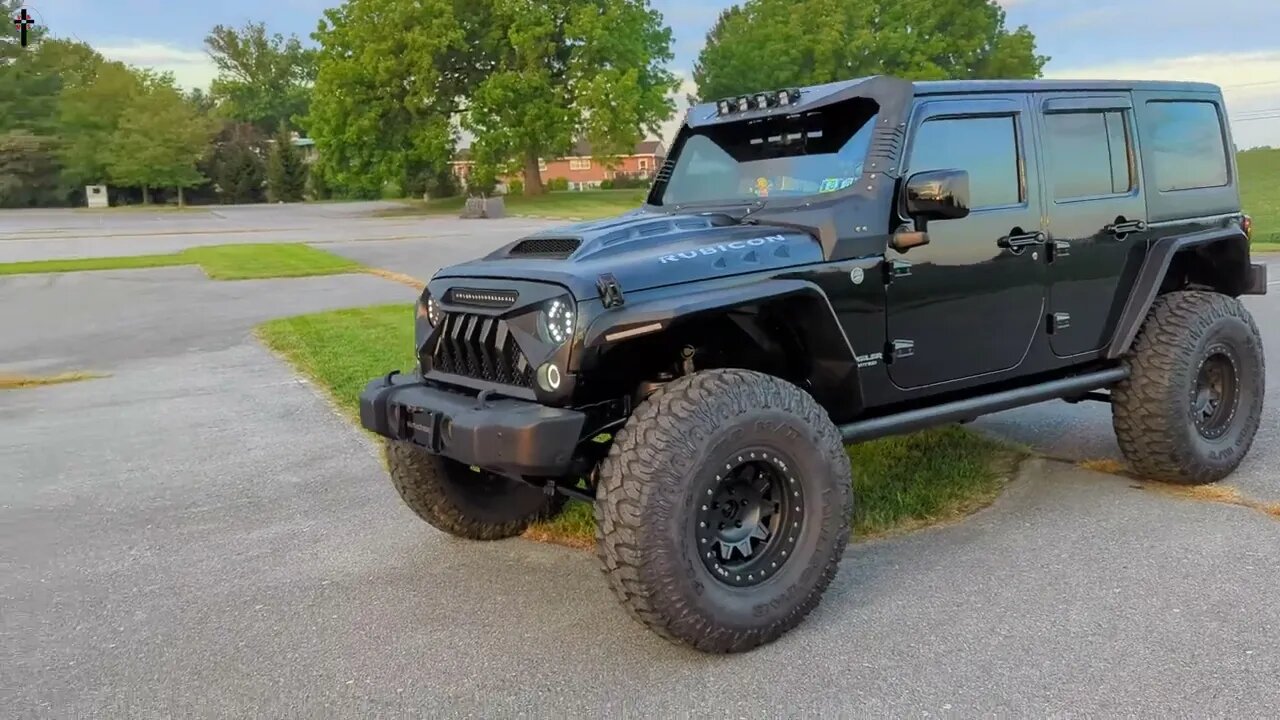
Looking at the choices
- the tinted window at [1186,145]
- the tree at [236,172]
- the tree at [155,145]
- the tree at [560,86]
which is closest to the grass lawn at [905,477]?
the tinted window at [1186,145]

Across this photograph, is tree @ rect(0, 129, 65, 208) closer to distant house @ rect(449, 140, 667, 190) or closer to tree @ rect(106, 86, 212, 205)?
tree @ rect(106, 86, 212, 205)

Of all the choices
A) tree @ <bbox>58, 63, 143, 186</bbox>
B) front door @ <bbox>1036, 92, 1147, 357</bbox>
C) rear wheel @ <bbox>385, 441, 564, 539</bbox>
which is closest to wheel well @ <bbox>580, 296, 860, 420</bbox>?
rear wheel @ <bbox>385, 441, 564, 539</bbox>

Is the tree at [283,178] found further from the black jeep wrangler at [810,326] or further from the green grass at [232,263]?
the black jeep wrangler at [810,326]

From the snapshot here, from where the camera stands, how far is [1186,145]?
18.1ft

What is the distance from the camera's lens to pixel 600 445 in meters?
4.08

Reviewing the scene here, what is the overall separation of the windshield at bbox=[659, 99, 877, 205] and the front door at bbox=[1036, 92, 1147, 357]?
102 cm

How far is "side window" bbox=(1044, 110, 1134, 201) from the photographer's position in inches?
194

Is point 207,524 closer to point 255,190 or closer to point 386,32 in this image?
point 386,32

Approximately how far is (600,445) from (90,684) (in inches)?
75.4

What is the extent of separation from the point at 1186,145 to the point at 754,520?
11.2 ft

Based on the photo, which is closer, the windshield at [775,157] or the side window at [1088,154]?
the windshield at [775,157]

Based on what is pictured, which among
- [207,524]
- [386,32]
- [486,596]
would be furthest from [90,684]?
[386,32]

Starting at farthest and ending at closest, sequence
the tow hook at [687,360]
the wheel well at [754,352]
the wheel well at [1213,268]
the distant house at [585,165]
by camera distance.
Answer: the distant house at [585,165] → the wheel well at [1213,268] → the tow hook at [687,360] → the wheel well at [754,352]

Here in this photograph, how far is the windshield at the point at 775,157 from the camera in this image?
4500 mm
